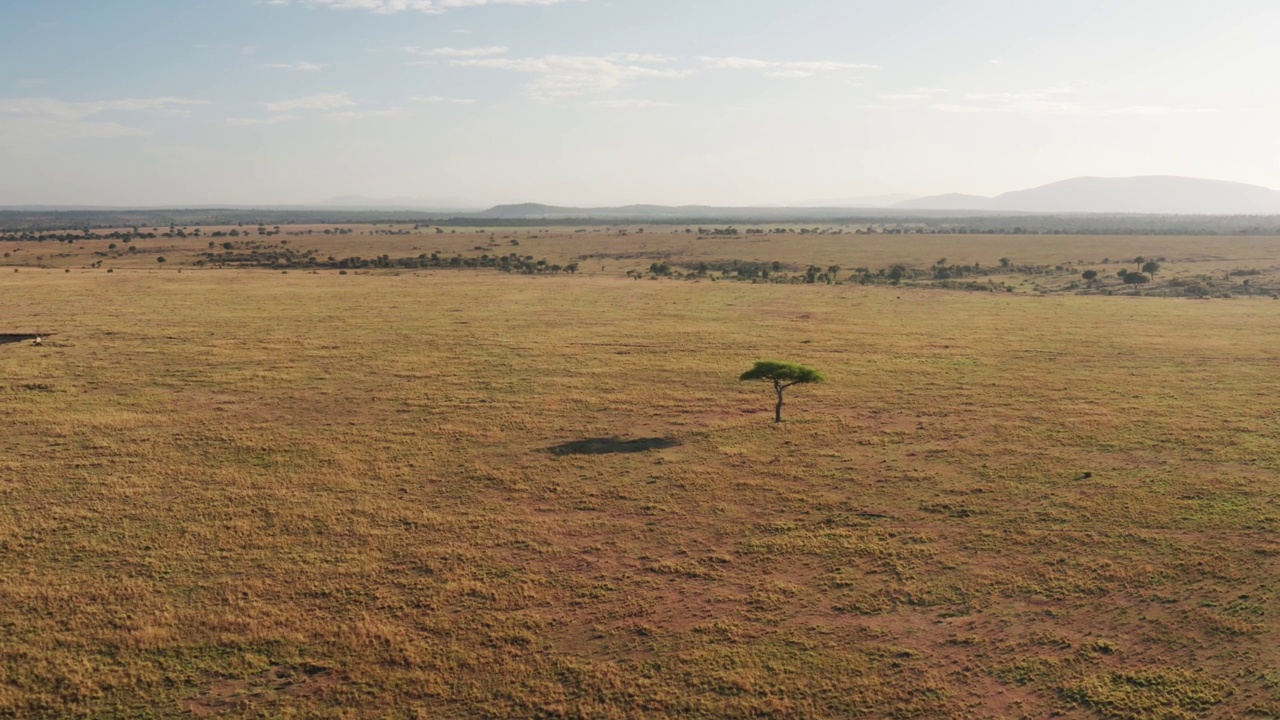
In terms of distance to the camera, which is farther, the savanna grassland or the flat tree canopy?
the flat tree canopy

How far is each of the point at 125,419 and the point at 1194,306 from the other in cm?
7473

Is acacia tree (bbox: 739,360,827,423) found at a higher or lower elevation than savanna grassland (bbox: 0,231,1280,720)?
higher

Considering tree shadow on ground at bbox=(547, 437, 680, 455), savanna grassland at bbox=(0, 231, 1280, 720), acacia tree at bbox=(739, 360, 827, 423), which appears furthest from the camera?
acacia tree at bbox=(739, 360, 827, 423)

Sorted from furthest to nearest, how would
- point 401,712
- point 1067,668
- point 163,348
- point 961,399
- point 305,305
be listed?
1. point 305,305
2. point 163,348
3. point 961,399
4. point 1067,668
5. point 401,712

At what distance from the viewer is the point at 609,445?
26938mm

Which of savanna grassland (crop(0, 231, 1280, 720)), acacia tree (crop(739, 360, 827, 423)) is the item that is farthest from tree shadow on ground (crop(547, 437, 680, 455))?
acacia tree (crop(739, 360, 827, 423))

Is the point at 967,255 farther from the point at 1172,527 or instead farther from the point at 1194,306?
the point at 1172,527

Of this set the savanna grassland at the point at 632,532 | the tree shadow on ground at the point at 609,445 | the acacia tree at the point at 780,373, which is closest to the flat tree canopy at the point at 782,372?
the acacia tree at the point at 780,373

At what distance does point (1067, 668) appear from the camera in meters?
14.0

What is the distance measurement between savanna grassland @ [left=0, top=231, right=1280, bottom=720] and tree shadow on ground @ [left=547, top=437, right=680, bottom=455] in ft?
0.66

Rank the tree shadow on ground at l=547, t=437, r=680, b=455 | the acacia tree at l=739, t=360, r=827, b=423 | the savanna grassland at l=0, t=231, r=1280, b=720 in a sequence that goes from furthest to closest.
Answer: the acacia tree at l=739, t=360, r=827, b=423, the tree shadow on ground at l=547, t=437, r=680, b=455, the savanna grassland at l=0, t=231, r=1280, b=720

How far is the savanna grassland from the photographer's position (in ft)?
45.1

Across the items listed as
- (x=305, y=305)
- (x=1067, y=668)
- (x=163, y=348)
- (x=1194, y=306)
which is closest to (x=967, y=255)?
(x=1194, y=306)

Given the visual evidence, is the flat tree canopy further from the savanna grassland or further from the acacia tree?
the savanna grassland
